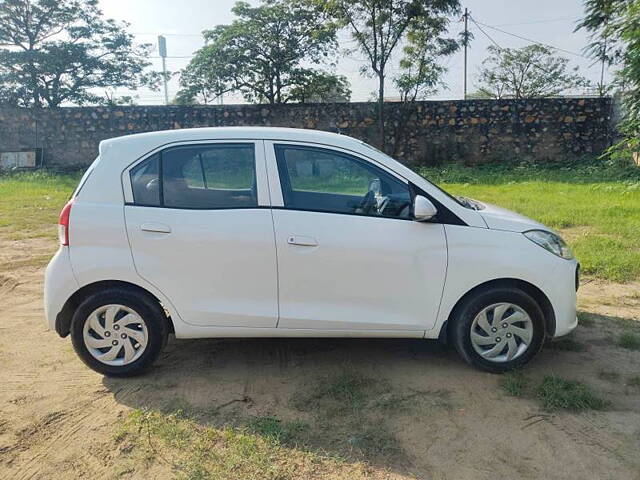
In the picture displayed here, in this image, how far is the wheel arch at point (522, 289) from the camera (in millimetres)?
3736

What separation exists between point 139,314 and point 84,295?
0.43 metres

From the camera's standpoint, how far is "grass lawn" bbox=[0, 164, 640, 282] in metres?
6.70

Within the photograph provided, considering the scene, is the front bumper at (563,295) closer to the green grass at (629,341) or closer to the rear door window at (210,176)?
the green grass at (629,341)

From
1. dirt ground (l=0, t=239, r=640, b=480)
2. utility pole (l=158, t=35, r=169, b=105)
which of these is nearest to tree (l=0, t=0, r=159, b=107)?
utility pole (l=158, t=35, r=169, b=105)

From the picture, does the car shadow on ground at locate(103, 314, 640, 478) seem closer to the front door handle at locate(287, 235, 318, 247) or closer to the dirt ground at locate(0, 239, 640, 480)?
the dirt ground at locate(0, 239, 640, 480)

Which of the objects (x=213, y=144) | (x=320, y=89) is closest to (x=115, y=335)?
(x=213, y=144)

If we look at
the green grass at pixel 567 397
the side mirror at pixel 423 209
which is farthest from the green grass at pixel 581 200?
the side mirror at pixel 423 209

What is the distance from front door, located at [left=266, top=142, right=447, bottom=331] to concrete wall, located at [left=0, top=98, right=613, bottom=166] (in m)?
13.3

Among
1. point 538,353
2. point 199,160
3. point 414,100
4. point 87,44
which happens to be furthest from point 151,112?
point 538,353

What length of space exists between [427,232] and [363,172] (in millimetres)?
628

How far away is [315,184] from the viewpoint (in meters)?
3.83

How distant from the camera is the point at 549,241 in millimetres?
3834

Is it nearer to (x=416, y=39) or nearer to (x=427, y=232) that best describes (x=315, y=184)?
(x=427, y=232)

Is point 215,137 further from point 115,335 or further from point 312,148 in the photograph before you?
point 115,335
